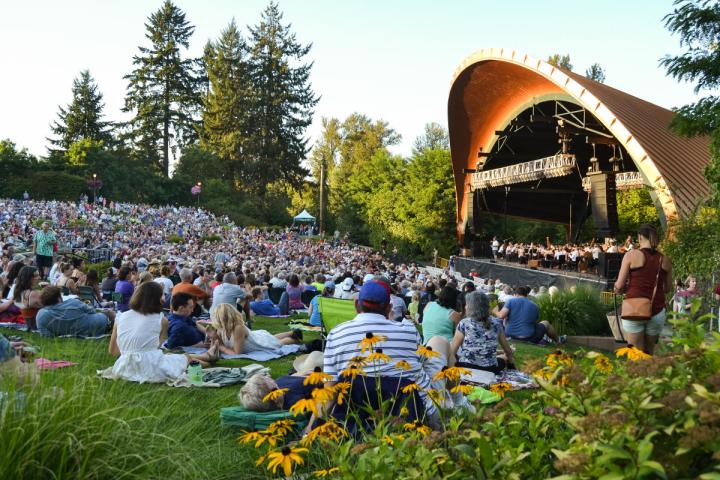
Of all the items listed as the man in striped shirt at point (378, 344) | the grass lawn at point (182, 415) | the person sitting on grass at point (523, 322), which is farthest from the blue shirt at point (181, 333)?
the person sitting on grass at point (523, 322)

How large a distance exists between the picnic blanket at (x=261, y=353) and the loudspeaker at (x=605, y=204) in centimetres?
1415

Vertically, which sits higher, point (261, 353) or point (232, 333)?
point (232, 333)

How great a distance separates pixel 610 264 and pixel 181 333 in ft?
44.9

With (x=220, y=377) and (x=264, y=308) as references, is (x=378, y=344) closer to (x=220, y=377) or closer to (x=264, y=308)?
(x=220, y=377)

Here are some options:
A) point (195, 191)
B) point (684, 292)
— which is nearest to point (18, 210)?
point (195, 191)

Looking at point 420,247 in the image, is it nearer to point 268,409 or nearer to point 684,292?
point 684,292

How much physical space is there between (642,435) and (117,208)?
35766mm

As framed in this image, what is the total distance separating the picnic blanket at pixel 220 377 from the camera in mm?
5562

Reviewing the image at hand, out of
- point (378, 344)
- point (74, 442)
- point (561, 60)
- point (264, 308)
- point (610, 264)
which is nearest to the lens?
point (74, 442)

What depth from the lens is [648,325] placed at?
509 centimetres

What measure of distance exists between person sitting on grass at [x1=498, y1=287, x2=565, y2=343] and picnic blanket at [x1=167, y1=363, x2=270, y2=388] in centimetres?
448

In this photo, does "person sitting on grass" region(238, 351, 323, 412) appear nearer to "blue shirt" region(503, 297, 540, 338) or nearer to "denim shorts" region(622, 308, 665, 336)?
"denim shorts" region(622, 308, 665, 336)

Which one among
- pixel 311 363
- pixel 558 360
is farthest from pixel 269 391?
pixel 558 360

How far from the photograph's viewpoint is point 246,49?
191 feet
